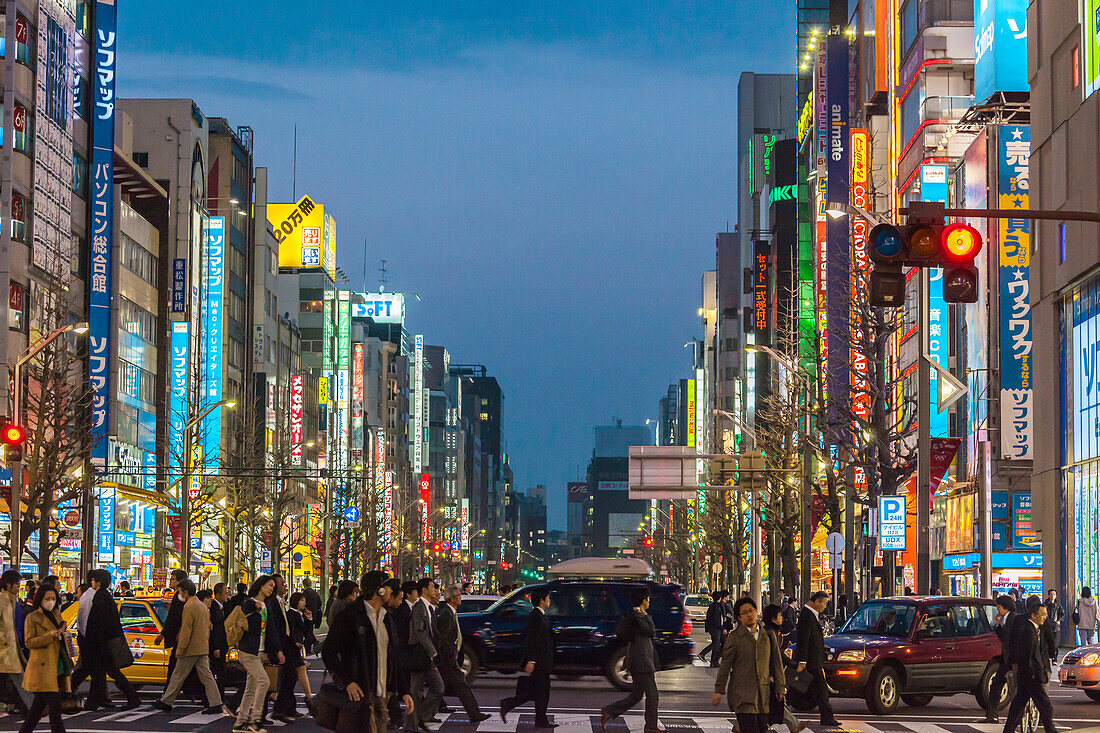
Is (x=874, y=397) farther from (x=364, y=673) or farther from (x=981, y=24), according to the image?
(x=364, y=673)

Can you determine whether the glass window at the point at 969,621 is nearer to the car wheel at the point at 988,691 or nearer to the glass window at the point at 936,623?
the glass window at the point at 936,623

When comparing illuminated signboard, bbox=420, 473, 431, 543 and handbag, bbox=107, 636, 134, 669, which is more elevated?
illuminated signboard, bbox=420, 473, 431, 543

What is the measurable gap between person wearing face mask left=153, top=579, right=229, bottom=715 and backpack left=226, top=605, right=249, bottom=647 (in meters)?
0.77

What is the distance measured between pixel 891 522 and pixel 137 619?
18940 millimetres

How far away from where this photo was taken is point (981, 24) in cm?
5516

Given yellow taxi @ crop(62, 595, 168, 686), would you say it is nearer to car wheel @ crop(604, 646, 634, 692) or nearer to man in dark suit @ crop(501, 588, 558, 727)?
man in dark suit @ crop(501, 588, 558, 727)

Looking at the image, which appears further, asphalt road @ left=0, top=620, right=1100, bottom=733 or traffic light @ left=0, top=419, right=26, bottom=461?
traffic light @ left=0, top=419, right=26, bottom=461

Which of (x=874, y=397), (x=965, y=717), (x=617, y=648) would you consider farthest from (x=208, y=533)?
(x=965, y=717)

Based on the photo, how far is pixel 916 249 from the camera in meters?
14.4

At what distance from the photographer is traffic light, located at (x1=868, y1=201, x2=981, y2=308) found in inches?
562

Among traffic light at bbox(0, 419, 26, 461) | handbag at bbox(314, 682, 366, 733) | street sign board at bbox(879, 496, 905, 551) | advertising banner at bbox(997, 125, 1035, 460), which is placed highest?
advertising banner at bbox(997, 125, 1035, 460)

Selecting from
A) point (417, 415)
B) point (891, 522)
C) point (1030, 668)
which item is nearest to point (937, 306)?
point (891, 522)

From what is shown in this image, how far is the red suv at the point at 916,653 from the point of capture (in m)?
23.0

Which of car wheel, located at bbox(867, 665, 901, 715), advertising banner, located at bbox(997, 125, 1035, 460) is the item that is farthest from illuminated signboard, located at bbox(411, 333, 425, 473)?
car wheel, located at bbox(867, 665, 901, 715)
